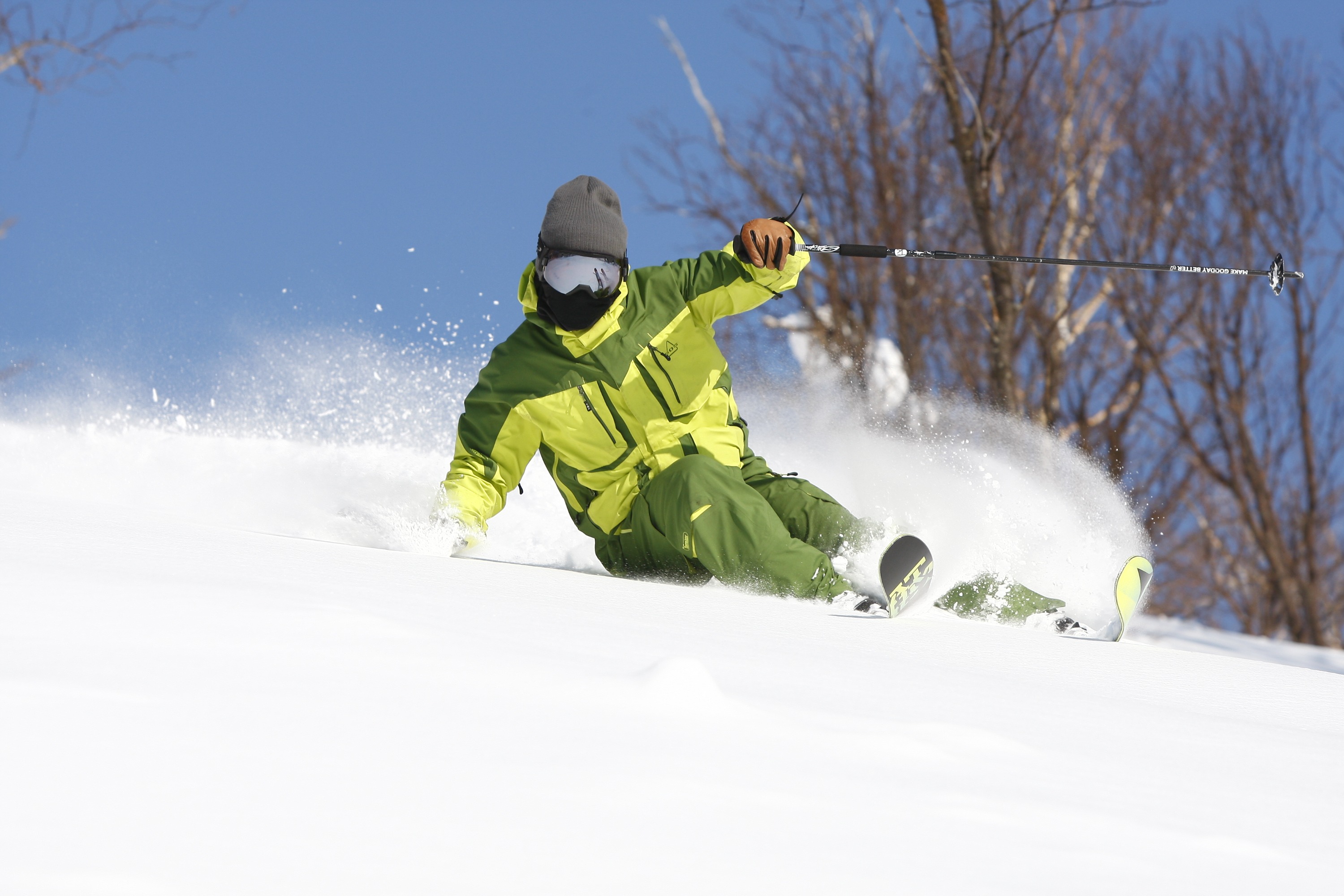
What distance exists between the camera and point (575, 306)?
3316mm

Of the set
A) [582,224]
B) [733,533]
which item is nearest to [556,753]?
[733,533]

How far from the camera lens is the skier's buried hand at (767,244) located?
11.0 feet

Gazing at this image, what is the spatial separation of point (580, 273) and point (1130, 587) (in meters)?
1.89

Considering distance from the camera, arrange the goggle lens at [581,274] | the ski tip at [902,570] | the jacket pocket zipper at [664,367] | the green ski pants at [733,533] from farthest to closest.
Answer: the jacket pocket zipper at [664,367] < the goggle lens at [581,274] < the green ski pants at [733,533] < the ski tip at [902,570]

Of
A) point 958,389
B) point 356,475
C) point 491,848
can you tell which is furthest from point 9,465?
point 958,389

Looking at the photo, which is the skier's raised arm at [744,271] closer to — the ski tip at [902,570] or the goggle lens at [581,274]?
the goggle lens at [581,274]

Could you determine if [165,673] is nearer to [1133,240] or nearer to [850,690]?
[850,690]

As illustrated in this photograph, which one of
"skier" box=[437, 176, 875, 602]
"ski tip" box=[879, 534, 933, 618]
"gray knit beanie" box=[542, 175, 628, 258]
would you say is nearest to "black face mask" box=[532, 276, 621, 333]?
"skier" box=[437, 176, 875, 602]

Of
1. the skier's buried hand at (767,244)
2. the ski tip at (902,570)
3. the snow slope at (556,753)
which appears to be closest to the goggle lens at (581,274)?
the skier's buried hand at (767,244)

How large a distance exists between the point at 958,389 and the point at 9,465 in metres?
7.41

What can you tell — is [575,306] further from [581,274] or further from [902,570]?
[902,570]

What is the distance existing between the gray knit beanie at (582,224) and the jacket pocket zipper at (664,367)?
31cm

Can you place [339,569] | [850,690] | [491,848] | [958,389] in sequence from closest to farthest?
[491,848] < [850,690] < [339,569] < [958,389]

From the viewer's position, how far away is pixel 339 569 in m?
2.13
